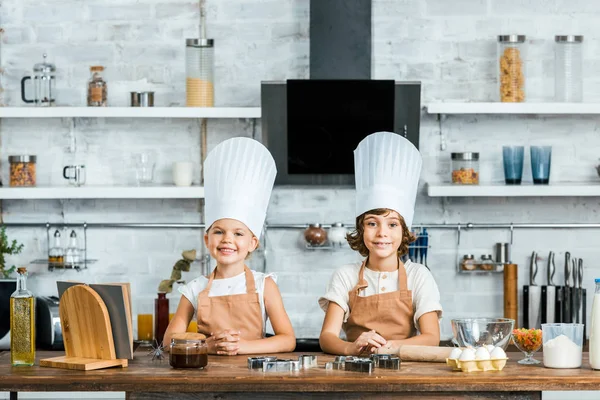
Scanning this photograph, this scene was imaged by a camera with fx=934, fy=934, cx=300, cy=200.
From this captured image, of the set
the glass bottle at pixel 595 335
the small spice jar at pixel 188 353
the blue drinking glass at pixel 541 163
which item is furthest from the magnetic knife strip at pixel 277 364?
the blue drinking glass at pixel 541 163

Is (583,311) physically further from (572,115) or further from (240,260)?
(240,260)

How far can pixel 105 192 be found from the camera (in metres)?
4.19

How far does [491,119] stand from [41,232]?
86.2 inches

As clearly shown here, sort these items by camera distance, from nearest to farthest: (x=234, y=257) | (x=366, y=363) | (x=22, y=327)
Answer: (x=366, y=363) < (x=22, y=327) < (x=234, y=257)

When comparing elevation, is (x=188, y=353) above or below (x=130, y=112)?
below

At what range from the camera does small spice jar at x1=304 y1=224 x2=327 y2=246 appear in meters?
4.30

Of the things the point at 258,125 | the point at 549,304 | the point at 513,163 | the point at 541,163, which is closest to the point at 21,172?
the point at 258,125

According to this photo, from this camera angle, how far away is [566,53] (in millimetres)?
4199

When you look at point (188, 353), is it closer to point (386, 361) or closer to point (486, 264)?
point (386, 361)

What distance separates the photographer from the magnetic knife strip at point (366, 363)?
221 cm

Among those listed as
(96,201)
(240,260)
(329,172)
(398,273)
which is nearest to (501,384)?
(398,273)

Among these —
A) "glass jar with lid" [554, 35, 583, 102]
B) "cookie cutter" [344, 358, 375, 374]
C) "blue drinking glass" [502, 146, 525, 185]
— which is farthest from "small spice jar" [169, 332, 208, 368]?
"glass jar with lid" [554, 35, 583, 102]

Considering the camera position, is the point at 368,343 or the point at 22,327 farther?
the point at 368,343

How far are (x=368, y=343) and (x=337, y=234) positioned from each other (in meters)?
1.83
